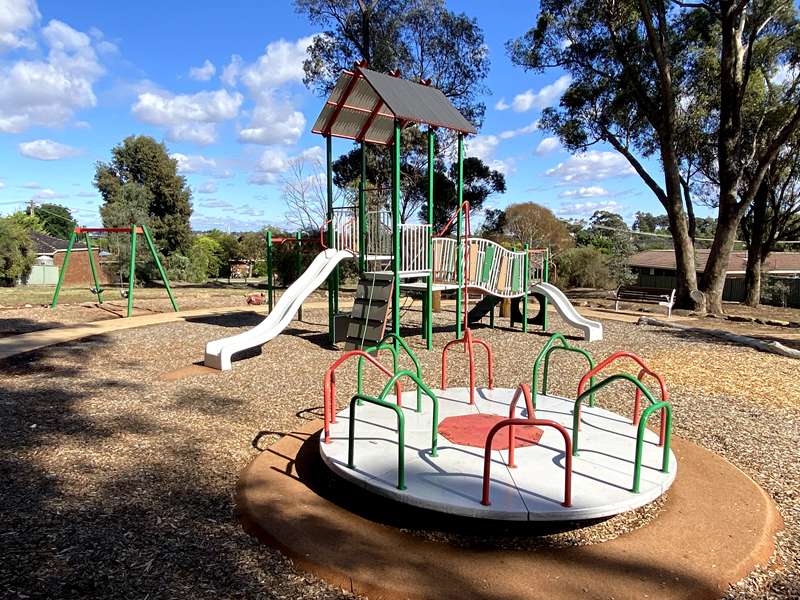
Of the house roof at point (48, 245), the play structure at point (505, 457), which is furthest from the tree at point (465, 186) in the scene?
the house roof at point (48, 245)

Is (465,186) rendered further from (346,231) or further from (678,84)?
(346,231)

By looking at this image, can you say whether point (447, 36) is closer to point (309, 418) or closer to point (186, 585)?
point (309, 418)

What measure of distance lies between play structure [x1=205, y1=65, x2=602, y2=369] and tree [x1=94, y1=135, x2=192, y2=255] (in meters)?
23.8

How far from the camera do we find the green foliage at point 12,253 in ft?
94.2

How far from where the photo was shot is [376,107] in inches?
407

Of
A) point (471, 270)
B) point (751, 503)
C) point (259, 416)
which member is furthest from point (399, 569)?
point (471, 270)

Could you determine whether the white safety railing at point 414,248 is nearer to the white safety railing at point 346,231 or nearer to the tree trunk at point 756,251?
the white safety railing at point 346,231

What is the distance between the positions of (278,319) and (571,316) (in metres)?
6.16

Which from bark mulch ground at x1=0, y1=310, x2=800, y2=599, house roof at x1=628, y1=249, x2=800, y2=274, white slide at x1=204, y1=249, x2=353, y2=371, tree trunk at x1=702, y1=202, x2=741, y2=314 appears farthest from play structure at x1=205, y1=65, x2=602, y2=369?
house roof at x1=628, y1=249, x2=800, y2=274

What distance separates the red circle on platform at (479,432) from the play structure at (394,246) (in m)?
3.56

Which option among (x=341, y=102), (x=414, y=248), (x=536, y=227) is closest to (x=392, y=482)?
(x=414, y=248)

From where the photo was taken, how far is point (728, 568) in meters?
3.08

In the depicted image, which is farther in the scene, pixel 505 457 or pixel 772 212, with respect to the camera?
pixel 772 212

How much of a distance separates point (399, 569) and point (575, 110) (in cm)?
2270
